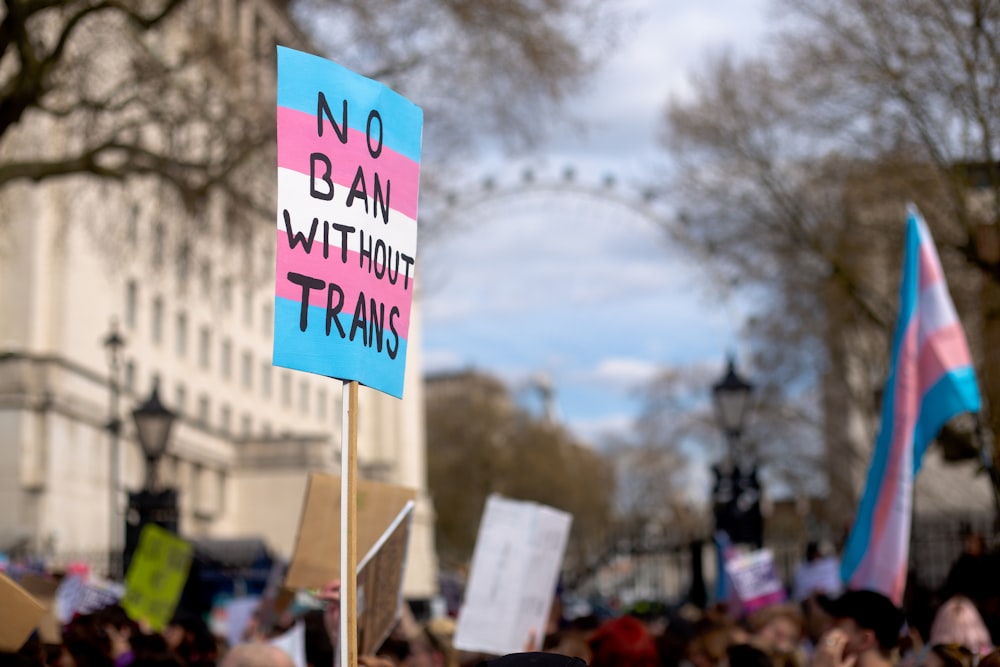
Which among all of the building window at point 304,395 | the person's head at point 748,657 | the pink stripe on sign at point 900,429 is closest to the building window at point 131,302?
the building window at point 304,395

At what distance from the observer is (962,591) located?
962cm

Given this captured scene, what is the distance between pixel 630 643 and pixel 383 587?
3.75 feet

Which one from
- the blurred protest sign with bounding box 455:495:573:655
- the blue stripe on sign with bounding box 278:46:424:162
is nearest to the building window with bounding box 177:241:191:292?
the blurred protest sign with bounding box 455:495:573:655

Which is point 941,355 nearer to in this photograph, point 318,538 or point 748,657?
point 748,657

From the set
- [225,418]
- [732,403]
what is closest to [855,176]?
[732,403]

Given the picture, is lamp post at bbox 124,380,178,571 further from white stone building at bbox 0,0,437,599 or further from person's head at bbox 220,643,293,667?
person's head at bbox 220,643,293,667

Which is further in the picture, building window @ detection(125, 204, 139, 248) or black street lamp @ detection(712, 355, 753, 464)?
building window @ detection(125, 204, 139, 248)

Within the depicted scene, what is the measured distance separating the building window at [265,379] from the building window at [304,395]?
10.7 feet

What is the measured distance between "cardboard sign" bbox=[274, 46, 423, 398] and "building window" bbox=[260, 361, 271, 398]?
196 ft

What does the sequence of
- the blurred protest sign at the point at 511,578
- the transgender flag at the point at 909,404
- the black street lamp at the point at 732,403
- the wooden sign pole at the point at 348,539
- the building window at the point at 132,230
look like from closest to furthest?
the wooden sign pole at the point at 348,539 → the blurred protest sign at the point at 511,578 → the transgender flag at the point at 909,404 → the black street lamp at the point at 732,403 → the building window at the point at 132,230

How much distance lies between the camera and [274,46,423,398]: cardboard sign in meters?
4.71

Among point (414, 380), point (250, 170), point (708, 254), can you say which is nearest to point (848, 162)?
point (708, 254)

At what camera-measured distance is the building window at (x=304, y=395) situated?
6881 centimetres

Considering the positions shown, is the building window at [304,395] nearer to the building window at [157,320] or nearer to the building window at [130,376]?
the building window at [157,320]
